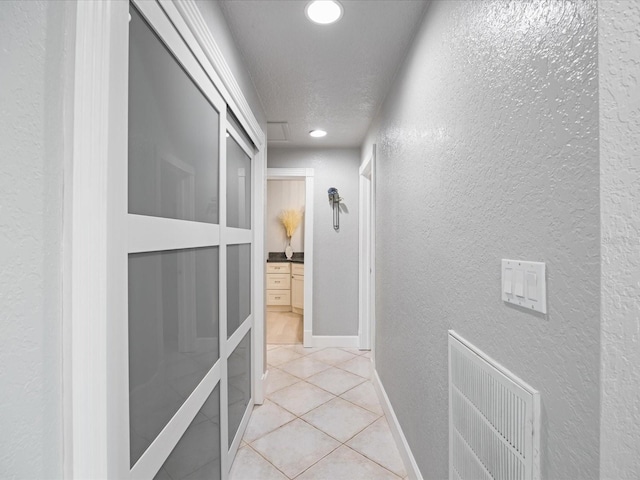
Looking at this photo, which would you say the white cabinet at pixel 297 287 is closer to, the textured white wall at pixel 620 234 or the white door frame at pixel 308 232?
the white door frame at pixel 308 232

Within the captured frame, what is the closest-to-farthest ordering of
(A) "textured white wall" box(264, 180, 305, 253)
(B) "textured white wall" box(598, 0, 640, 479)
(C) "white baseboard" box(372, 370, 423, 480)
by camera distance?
(B) "textured white wall" box(598, 0, 640, 479)
(C) "white baseboard" box(372, 370, 423, 480)
(A) "textured white wall" box(264, 180, 305, 253)

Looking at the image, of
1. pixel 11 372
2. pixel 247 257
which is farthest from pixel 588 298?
pixel 247 257

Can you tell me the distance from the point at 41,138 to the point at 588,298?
1044mm

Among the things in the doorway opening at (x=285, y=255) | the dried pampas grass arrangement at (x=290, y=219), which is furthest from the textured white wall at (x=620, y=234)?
the dried pampas grass arrangement at (x=290, y=219)

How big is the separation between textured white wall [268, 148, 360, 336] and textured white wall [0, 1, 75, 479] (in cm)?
328

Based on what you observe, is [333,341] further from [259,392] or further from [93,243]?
[93,243]

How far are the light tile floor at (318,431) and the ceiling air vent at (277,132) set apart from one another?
→ 2403 mm

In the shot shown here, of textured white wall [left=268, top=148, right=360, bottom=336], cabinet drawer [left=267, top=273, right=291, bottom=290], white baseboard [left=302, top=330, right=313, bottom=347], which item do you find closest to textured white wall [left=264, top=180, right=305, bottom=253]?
cabinet drawer [left=267, top=273, right=291, bottom=290]

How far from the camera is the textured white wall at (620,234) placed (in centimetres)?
52

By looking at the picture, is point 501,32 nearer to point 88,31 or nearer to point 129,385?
point 88,31

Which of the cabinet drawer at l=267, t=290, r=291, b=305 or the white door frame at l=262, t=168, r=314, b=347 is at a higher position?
the white door frame at l=262, t=168, r=314, b=347

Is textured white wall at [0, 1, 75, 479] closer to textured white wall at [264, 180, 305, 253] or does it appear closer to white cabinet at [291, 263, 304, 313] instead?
white cabinet at [291, 263, 304, 313]

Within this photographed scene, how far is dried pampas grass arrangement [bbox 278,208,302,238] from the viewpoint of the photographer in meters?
5.79

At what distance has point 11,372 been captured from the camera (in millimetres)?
528
